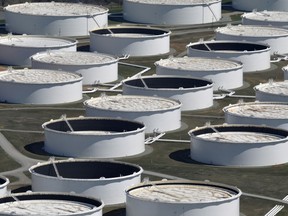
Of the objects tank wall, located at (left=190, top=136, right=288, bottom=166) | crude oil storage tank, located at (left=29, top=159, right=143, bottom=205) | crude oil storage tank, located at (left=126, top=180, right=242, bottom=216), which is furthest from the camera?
tank wall, located at (left=190, top=136, right=288, bottom=166)

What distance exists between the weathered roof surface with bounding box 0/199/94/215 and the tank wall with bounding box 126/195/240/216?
4120 mm

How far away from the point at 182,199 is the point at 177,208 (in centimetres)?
309

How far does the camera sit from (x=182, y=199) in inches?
6850

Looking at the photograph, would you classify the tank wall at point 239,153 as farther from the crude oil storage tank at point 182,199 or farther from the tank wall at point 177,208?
the tank wall at point 177,208

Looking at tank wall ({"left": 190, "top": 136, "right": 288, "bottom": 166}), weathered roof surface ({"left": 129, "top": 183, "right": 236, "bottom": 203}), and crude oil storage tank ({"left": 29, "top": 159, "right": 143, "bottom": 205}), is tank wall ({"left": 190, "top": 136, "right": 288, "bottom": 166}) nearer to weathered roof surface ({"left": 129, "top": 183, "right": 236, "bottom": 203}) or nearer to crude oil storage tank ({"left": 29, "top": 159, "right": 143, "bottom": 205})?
crude oil storage tank ({"left": 29, "top": 159, "right": 143, "bottom": 205})

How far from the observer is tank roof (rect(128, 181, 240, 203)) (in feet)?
570

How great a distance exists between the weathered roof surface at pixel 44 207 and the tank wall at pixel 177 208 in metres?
4.12

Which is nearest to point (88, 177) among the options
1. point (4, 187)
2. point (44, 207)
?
point (4, 187)

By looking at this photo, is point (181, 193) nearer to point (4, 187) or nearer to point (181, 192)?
point (181, 192)

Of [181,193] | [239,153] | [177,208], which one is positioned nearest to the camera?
[177,208]

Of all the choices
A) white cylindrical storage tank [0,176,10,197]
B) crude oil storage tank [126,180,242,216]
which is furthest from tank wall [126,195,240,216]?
white cylindrical storage tank [0,176,10,197]

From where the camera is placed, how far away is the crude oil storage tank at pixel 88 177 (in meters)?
179

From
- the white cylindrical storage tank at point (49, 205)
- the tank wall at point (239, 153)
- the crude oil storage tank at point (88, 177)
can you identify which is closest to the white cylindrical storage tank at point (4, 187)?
the crude oil storage tank at point (88, 177)

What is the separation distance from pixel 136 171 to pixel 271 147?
66.5ft
